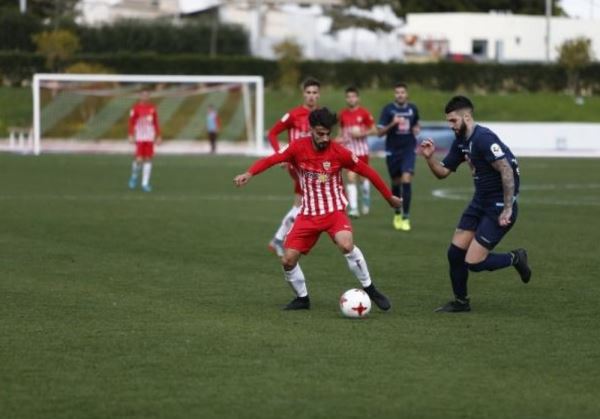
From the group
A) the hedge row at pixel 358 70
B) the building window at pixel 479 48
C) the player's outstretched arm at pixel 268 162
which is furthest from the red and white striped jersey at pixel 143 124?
the building window at pixel 479 48

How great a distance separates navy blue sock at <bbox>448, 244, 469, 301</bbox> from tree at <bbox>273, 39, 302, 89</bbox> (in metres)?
55.0

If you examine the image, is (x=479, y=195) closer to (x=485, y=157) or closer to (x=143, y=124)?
(x=485, y=157)

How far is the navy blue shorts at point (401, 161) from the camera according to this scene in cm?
2347

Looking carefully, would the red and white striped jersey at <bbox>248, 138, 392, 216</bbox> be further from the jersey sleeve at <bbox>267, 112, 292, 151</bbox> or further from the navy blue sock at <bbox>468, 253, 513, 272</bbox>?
the jersey sleeve at <bbox>267, 112, 292, 151</bbox>

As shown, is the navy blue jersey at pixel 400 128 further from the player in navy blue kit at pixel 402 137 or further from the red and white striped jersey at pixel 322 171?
the red and white striped jersey at pixel 322 171

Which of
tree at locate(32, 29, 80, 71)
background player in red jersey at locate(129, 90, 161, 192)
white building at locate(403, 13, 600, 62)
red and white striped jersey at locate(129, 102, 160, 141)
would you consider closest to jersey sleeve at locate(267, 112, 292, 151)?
background player in red jersey at locate(129, 90, 161, 192)

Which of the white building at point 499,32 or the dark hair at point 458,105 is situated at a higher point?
the white building at point 499,32

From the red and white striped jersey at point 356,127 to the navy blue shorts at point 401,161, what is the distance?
146 centimetres

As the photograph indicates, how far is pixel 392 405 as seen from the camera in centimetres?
885

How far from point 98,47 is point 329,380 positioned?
68653mm

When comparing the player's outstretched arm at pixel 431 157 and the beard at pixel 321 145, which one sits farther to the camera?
the beard at pixel 321 145

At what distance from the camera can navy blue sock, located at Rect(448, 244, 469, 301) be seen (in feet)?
43.0

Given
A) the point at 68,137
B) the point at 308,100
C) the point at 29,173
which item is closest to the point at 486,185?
the point at 308,100

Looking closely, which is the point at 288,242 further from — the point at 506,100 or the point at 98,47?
the point at 98,47
